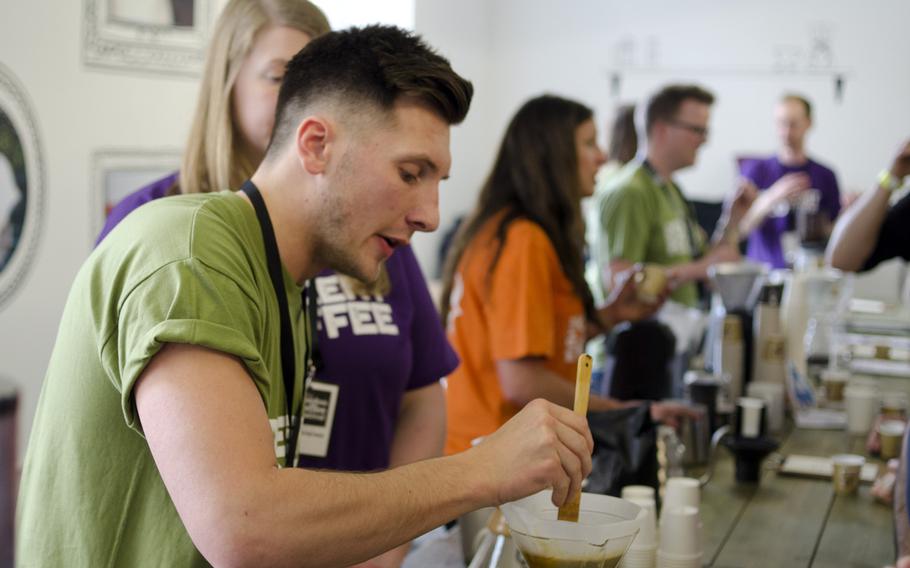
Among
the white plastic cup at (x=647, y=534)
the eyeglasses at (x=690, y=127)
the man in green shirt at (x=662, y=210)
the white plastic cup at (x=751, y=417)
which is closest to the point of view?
the white plastic cup at (x=647, y=534)

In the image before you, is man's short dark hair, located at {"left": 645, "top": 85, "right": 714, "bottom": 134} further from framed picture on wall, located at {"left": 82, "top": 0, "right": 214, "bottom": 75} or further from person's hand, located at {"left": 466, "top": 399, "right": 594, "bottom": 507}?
person's hand, located at {"left": 466, "top": 399, "right": 594, "bottom": 507}

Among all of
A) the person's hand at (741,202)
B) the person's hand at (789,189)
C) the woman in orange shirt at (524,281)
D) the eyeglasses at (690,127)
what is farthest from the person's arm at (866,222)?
the person's hand at (789,189)

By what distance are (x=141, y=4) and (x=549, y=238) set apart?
5.20ft

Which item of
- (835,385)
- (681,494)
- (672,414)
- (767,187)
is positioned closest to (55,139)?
(672,414)

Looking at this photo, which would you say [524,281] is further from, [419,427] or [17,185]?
[17,185]

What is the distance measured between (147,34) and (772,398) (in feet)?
7.19

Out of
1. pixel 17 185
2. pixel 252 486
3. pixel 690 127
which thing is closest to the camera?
pixel 252 486

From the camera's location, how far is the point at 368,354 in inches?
68.3

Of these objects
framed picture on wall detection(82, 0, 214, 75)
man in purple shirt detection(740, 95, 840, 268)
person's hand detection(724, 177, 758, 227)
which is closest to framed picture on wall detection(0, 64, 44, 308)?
framed picture on wall detection(82, 0, 214, 75)

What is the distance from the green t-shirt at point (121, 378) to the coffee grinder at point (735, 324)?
83.5 inches

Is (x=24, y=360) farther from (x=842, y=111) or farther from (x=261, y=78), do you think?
(x=842, y=111)

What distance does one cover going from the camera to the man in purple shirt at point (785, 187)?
5.43m

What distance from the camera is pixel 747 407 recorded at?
245cm

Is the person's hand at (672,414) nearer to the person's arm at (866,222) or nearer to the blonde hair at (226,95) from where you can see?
the person's arm at (866,222)
